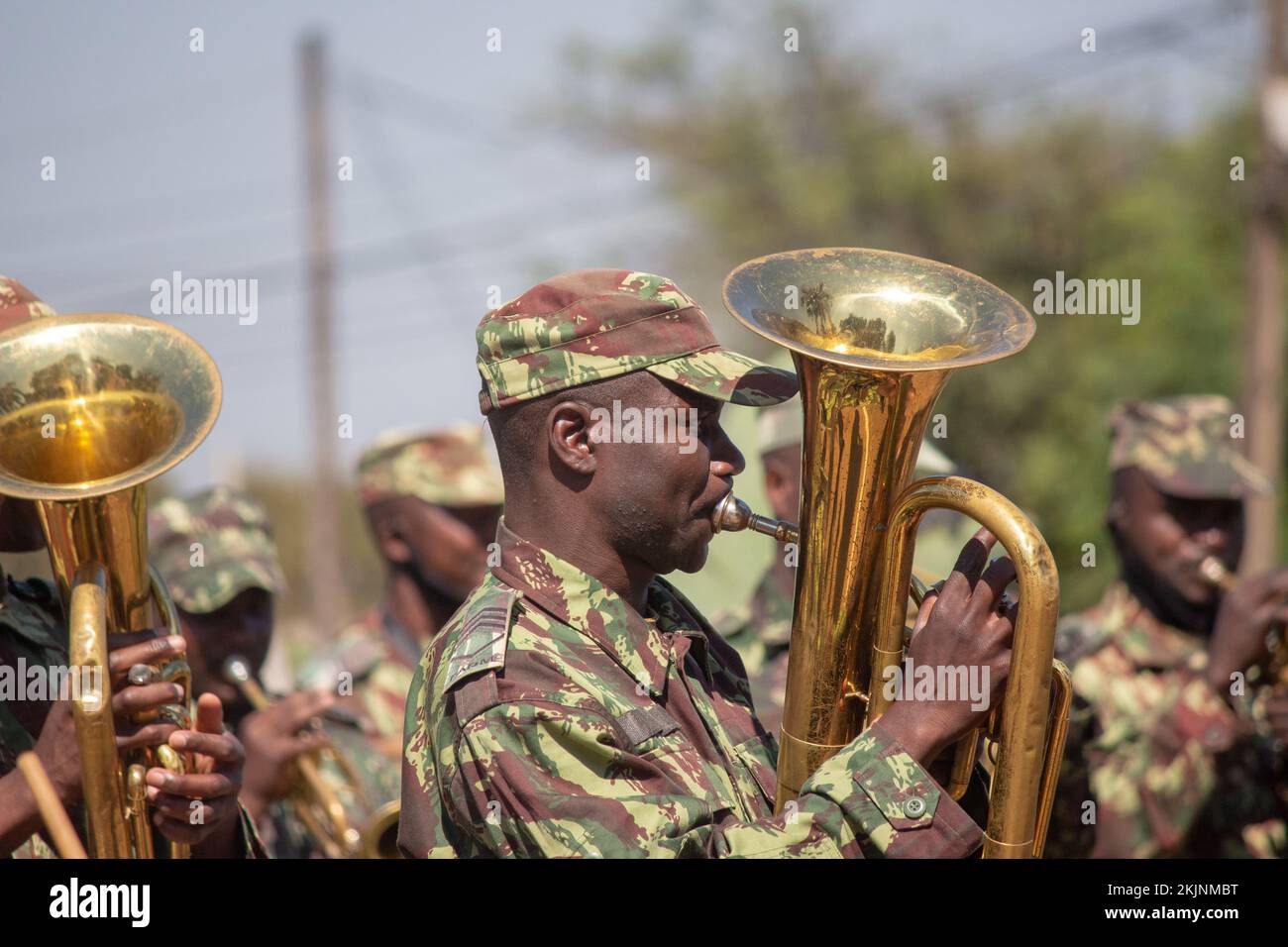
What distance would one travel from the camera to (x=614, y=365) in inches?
120

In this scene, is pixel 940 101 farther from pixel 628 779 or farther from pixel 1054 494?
pixel 628 779

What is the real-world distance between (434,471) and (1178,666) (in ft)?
11.3

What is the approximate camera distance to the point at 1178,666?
6.38 m

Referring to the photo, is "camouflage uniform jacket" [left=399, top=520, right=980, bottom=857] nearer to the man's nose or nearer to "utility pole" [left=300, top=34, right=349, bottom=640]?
the man's nose

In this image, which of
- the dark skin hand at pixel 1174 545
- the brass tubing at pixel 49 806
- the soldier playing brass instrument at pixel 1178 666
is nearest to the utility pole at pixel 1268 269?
the soldier playing brass instrument at pixel 1178 666

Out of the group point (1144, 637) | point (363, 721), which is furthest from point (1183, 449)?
point (363, 721)

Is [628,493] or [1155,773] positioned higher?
[628,493]

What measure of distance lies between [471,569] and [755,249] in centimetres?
1665

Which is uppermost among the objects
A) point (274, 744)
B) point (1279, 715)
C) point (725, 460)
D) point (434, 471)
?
point (725, 460)

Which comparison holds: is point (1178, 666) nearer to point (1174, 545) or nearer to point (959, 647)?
point (1174, 545)

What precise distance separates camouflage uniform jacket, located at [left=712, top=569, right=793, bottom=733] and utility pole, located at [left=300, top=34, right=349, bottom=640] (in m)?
14.3

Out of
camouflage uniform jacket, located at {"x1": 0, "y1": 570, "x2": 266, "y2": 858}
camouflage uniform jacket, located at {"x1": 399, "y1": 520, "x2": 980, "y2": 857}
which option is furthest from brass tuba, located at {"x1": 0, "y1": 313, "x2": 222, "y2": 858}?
camouflage uniform jacket, located at {"x1": 399, "y1": 520, "x2": 980, "y2": 857}

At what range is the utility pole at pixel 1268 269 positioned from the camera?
508 inches
